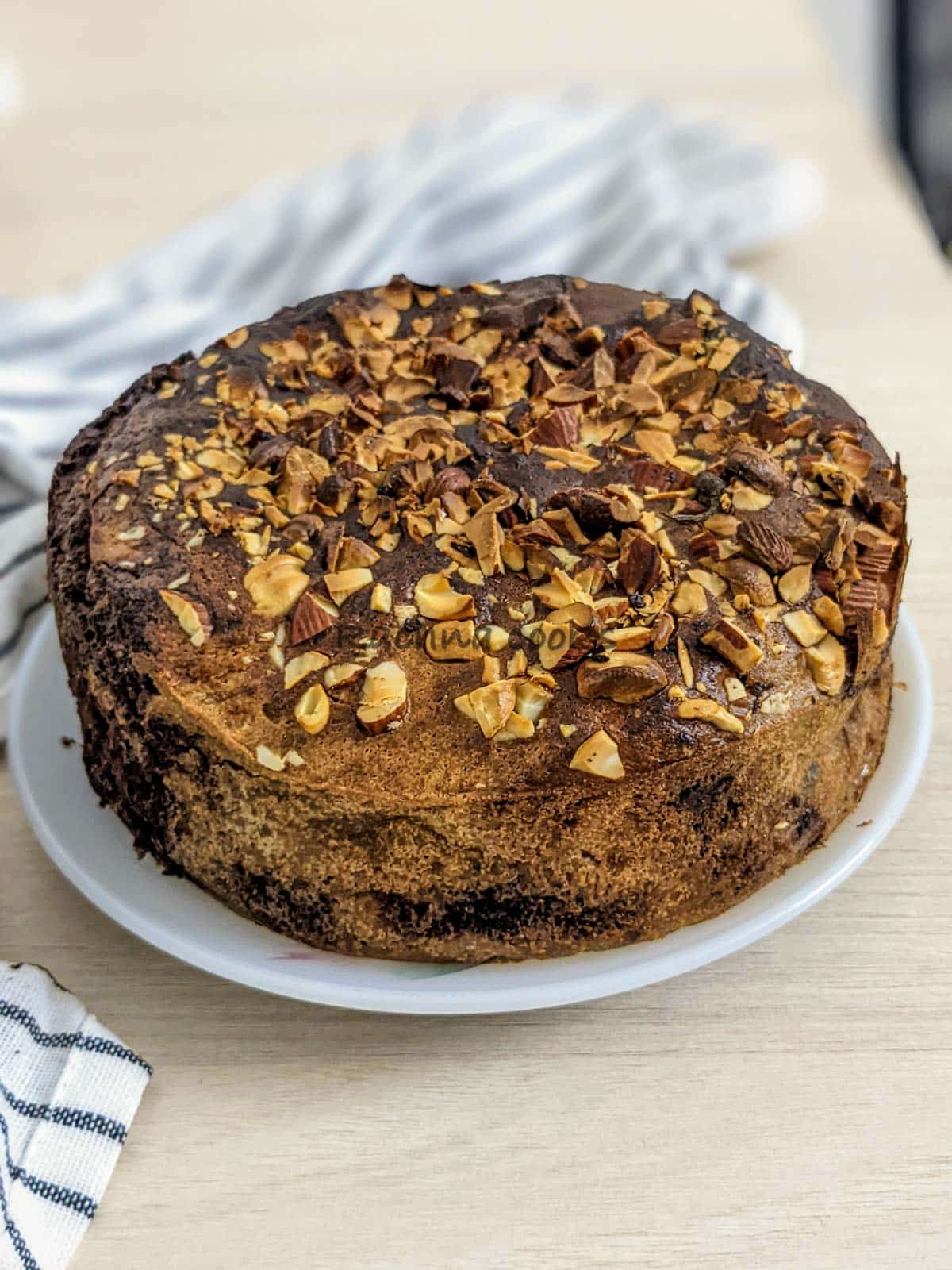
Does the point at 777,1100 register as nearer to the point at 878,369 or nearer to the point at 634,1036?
the point at 634,1036

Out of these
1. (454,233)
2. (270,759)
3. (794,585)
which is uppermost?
(270,759)

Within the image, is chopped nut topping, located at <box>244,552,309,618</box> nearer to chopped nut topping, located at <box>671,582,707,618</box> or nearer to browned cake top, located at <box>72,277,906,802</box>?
browned cake top, located at <box>72,277,906,802</box>

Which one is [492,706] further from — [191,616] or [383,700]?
[191,616]

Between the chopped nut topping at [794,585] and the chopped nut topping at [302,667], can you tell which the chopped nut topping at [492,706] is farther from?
the chopped nut topping at [794,585]

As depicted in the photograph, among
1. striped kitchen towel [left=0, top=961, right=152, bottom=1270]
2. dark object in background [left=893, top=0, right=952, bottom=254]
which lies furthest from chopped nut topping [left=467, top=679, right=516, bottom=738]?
dark object in background [left=893, top=0, right=952, bottom=254]

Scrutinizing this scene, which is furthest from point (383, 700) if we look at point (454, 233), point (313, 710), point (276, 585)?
point (454, 233)
